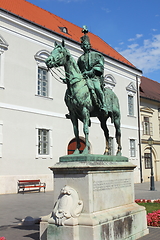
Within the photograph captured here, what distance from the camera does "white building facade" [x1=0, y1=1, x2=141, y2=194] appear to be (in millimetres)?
16453

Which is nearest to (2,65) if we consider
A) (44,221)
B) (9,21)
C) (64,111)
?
(9,21)

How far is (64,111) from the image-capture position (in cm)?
2006

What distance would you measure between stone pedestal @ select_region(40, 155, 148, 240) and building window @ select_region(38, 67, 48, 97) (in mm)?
13051

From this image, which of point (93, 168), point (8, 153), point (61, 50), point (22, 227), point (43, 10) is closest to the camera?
point (93, 168)

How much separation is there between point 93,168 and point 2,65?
40.9 ft

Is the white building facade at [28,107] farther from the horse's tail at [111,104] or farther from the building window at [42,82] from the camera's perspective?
the horse's tail at [111,104]

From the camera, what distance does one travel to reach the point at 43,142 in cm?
1852

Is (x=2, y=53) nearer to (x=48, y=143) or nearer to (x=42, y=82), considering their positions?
(x=42, y=82)

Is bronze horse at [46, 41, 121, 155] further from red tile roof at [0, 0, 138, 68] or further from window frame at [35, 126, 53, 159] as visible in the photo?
red tile roof at [0, 0, 138, 68]

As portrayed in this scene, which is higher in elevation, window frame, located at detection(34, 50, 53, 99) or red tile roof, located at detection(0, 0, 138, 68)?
red tile roof, located at detection(0, 0, 138, 68)

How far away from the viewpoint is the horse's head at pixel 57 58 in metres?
6.23

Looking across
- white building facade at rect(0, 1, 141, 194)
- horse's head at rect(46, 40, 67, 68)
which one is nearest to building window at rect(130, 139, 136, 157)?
white building facade at rect(0, 1, 141, 194)

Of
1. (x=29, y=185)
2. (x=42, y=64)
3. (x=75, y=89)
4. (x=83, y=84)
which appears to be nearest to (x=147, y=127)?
(x=42, y=64)

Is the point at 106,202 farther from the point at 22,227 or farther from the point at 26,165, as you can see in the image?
the point at 26,165
